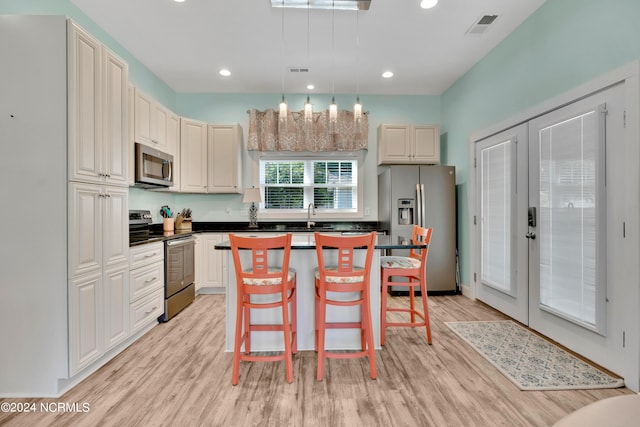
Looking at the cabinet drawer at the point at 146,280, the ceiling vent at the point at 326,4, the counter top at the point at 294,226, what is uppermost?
the ceiling vent at the point at 326,4

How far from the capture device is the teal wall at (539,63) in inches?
87.9

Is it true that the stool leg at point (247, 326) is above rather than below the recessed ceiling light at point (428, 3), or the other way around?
below

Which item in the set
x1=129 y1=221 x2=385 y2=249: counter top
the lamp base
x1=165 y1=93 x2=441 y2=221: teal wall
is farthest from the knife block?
the lamp base

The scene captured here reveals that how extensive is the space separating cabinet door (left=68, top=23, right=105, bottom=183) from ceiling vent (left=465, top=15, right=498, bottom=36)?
3479 millimetres

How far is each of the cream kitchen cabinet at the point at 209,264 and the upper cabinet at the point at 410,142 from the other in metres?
2.86

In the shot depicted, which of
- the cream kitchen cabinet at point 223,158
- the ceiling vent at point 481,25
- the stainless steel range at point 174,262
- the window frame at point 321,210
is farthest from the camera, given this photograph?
the window frame at point 321,210

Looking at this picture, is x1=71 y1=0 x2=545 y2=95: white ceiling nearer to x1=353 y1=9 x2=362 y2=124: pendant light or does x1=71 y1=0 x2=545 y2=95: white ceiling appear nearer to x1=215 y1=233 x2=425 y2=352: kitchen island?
x1=353 y1=9 x2=362 y2=124: pendant light

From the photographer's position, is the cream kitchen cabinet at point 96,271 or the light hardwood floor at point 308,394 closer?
the light hardwood floor at point 308,394

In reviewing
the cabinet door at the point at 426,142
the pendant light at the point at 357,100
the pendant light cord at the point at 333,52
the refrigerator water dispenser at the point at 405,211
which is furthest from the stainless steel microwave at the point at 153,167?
the cabinet door at the point at 426,142

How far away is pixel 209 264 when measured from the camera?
176 inches

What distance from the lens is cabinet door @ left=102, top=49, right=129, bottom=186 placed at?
2447 mm

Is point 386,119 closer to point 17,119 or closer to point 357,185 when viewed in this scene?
point 357,185

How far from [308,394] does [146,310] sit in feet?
6.32

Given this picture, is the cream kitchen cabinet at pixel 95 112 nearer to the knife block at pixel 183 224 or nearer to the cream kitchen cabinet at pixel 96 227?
the cream kitchen cabinet at pixel 96 227
